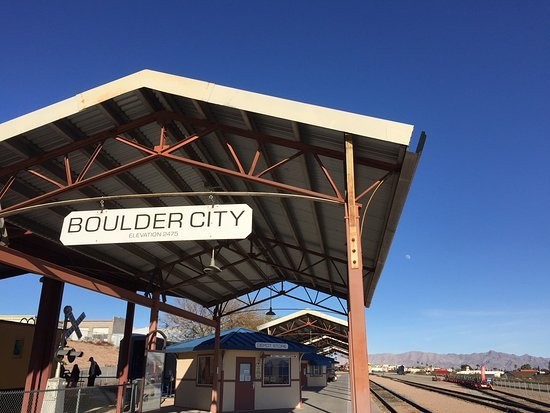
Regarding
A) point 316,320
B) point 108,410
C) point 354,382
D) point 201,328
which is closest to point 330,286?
point 108,410

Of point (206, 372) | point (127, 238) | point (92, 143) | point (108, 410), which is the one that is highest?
point (92, 143)

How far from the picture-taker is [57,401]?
12617 mm

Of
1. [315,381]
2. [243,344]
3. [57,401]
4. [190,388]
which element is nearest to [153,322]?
[57,401]

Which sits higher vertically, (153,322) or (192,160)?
(192,160)

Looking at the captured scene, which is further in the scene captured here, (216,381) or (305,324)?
(305,324)

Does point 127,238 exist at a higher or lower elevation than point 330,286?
lower

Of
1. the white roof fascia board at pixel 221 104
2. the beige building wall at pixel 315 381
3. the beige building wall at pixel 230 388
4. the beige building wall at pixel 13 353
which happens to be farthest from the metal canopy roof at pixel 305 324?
the white roof fascia board at pixel 221 104

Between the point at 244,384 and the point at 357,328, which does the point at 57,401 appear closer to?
the point at 244,384

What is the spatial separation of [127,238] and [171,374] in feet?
84.8

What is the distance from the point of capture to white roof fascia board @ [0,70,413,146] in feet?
22.5

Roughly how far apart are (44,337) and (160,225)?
10.9 m

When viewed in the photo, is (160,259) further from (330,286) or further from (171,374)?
(171,374)

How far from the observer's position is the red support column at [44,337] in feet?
47.6

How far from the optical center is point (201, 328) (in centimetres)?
5253
